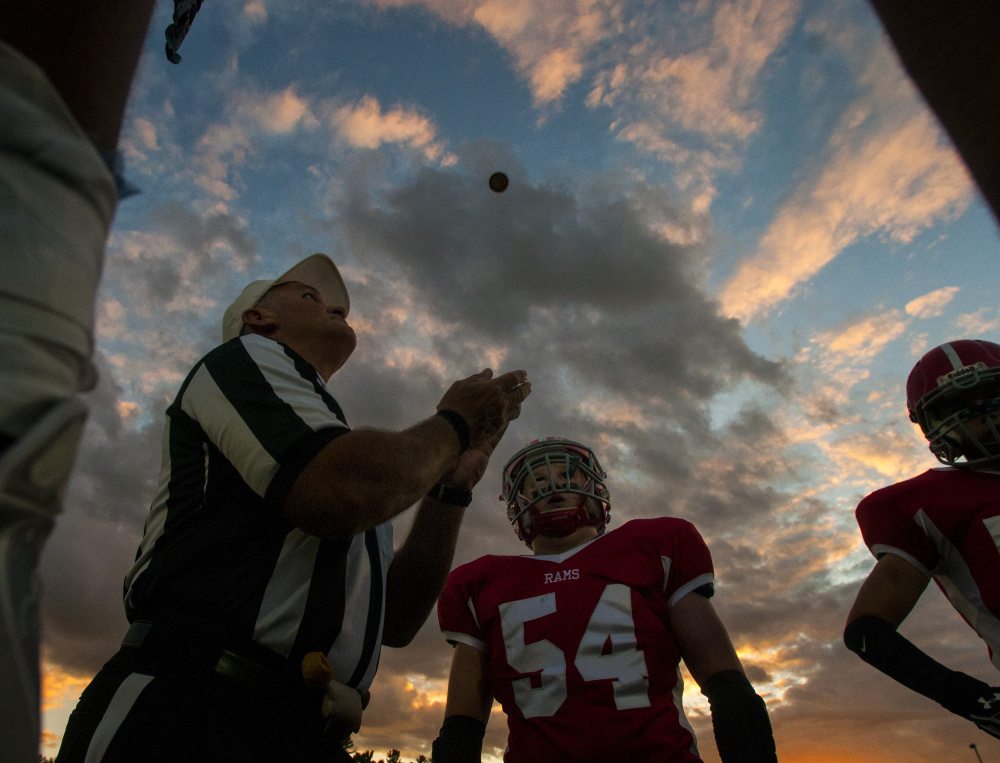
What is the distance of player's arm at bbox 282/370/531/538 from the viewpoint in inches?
62.4

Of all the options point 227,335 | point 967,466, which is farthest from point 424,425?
point 967,466

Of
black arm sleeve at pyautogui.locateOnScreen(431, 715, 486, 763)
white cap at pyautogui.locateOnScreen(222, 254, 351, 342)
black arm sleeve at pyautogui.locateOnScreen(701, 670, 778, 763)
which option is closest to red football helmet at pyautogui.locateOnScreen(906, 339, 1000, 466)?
black arm sleeve at pyautogui.locateOnScreen(701, 670, 778, 763)

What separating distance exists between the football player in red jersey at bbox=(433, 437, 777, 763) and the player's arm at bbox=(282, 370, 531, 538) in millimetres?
1577

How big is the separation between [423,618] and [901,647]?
2336 millimetres

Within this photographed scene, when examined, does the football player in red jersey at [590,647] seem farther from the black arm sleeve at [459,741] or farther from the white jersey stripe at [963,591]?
the white jersey stripe at [963,591]

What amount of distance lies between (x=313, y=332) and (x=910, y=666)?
127 inches

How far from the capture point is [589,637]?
309 centimetres

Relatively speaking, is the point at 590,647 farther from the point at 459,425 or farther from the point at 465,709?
the point at 459,425

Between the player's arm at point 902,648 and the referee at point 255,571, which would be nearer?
the referee at point 255,571

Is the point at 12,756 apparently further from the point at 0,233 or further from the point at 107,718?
the point at 107,718

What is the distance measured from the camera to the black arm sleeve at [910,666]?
2.95m

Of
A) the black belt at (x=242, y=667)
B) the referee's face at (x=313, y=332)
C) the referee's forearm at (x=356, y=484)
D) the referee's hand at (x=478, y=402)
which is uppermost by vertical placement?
the referee's face at (x=313, y=332)

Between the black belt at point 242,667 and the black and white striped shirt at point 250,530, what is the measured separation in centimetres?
4

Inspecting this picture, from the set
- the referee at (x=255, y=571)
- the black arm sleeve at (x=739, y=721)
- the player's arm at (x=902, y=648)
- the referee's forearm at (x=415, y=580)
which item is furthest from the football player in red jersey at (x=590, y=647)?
the referee at (x=255, y=571)
